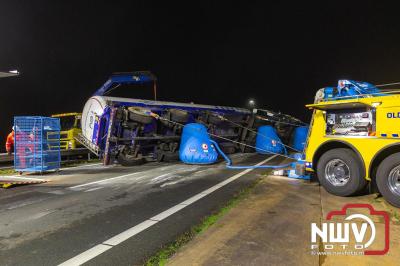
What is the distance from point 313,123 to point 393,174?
2232mm

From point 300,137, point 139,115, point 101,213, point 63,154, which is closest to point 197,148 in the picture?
point 139,115

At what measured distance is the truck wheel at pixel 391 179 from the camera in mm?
5805

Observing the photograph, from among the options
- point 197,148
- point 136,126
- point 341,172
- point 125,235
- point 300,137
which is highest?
point 136,126

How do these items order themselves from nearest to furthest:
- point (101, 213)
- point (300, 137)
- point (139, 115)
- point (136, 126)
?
1. point (101, 213)
2. point (139, 115)
3. point (136, 126)
4. point (300, 137)

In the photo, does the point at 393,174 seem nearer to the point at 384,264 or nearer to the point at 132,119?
the point at 384,264

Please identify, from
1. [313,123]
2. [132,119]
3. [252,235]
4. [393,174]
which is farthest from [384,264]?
[132,119]

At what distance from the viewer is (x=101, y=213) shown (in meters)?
5.81

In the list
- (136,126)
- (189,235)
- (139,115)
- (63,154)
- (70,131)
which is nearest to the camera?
(189,235)

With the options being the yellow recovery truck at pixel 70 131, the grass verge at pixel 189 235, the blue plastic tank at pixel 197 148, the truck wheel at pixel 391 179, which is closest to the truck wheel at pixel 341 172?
the truck wheel at pixel 391 179

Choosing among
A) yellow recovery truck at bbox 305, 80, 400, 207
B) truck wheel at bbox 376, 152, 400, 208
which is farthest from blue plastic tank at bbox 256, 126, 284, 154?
truck wheel at bbox 376, 152, 400, 208

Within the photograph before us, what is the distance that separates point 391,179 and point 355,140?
1025 mm

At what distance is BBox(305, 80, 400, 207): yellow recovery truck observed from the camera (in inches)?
234

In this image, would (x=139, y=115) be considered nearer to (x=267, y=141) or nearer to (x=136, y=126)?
(x=136, y=126)

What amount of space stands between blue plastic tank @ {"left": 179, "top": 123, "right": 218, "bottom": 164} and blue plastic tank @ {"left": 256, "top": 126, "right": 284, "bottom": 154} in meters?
5.47
